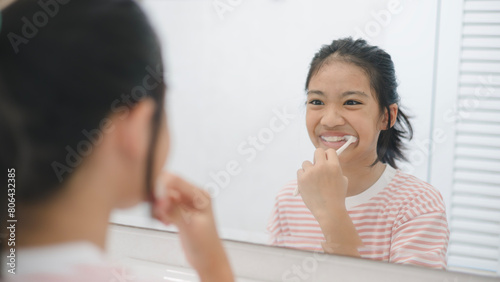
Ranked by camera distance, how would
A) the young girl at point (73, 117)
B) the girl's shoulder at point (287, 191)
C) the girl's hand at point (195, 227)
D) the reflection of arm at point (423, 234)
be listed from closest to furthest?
the young girl at point (73, 117) < the girl's hand at point (195, 227) < the reflection of arm at point (423, 234) < the girl's shoulder at point (287, 191)

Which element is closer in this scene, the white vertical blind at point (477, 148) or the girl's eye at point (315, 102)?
the white vertical blind at point (477, 148)

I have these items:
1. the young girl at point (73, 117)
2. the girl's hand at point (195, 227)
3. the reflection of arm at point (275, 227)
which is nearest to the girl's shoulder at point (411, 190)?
the reflection of arm at point (275, 227)

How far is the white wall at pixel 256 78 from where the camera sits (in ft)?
2.81

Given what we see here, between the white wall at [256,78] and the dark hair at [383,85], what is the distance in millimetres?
14

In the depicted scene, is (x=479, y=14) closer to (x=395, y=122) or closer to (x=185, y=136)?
(x=395, y=122)

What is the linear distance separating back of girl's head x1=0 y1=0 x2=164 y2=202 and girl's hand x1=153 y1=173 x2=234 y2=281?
166 millimetres

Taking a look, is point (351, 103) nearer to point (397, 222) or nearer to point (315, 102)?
point (315, 102)

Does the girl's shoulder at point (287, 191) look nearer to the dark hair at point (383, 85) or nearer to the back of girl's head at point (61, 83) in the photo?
the dark hair at point (383, 85)

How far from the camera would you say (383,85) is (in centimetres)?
87

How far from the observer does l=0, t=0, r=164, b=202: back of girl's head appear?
2.04 ft

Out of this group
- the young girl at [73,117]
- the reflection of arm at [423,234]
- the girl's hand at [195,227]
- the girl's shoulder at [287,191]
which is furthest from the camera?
the girl's shoulder at [287,191]

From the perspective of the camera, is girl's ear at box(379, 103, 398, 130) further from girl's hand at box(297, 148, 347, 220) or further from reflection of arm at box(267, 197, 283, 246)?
reflection of arm at box(267, 197, 283, 246)

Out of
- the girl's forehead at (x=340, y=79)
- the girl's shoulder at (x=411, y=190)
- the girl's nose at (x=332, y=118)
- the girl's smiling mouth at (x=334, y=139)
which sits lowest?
the girl's shoulder at (x=411, y=190)

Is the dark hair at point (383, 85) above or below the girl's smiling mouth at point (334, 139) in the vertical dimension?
above
